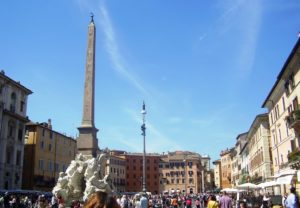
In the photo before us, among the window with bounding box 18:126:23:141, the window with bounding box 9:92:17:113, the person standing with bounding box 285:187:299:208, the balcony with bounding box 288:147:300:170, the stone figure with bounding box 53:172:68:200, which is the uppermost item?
the window with bounding box 9:92:17:113

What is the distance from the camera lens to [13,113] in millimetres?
45531

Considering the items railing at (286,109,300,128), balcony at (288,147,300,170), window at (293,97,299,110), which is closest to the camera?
balcony at (288,147,300,170)

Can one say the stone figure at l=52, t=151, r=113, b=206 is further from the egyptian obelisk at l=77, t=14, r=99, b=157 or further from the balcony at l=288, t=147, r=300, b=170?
the balcony at l=288, t=147, r=300, b=170

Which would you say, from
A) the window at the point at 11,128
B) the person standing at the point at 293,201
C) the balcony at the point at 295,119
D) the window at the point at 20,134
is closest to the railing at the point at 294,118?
the balcony at the point at 295,119

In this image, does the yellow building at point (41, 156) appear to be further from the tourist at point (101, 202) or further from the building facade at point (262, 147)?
the tourist at point (101, 202)

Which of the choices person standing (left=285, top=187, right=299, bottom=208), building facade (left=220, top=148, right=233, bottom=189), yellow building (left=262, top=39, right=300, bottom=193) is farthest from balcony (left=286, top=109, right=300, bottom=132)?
building facade (left=220, top=148, right=233, bottom=189)

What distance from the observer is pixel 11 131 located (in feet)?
151

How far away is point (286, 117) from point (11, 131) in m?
31.3

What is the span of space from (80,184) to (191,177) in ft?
289

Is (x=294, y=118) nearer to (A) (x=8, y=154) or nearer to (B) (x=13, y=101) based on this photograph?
(A) (x=8, y=154)

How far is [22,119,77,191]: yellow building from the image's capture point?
50.8 m

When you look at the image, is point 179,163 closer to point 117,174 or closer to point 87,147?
point 117,174

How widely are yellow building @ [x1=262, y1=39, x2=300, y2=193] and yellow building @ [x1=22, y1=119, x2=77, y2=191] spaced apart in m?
29.5

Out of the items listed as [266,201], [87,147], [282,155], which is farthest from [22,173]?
[266,201]
